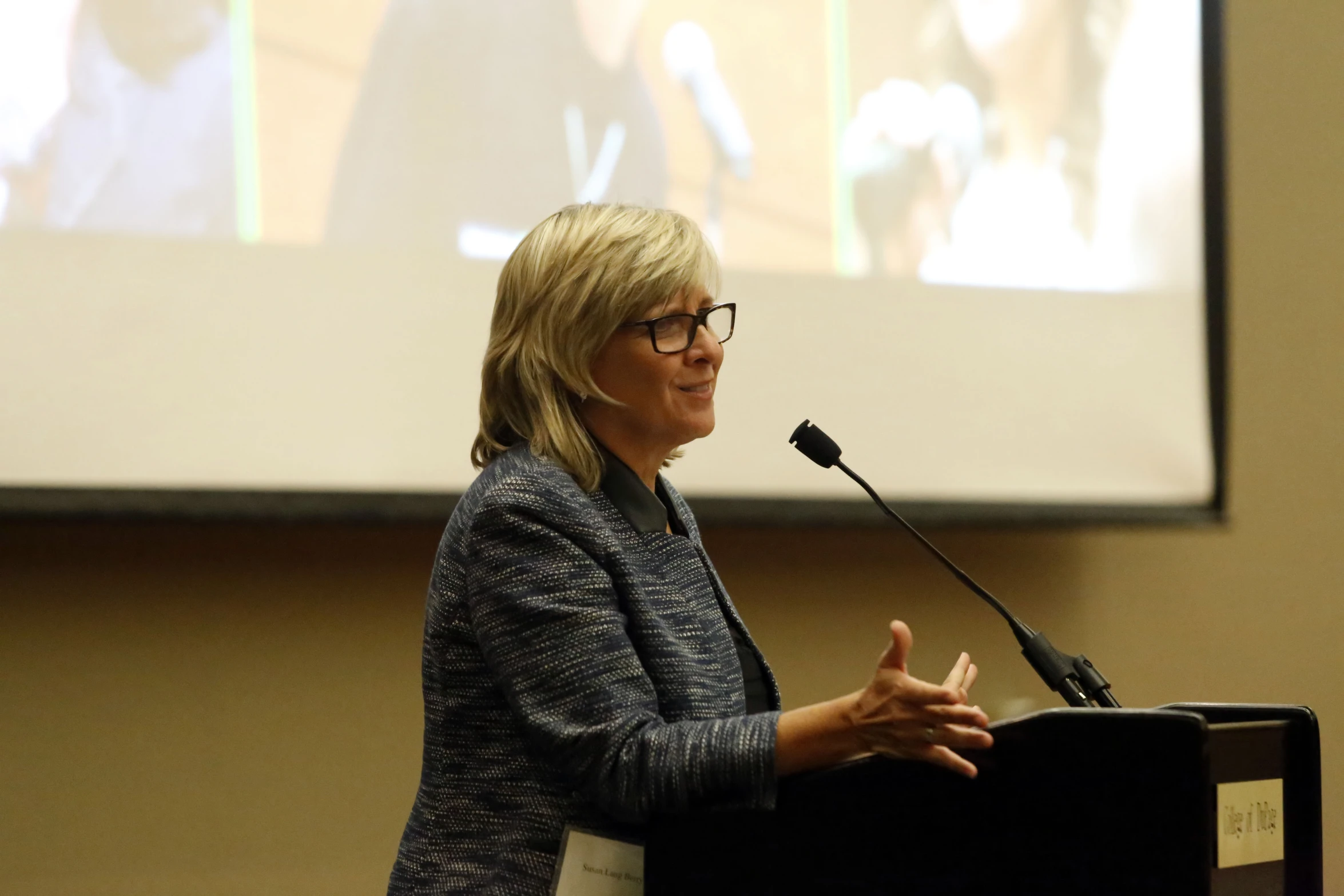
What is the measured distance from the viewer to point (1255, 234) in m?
2.88

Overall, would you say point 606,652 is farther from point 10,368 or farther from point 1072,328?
point 1072,328

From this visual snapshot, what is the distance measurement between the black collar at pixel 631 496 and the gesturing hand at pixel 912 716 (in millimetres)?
379

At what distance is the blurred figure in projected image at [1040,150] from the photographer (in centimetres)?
256

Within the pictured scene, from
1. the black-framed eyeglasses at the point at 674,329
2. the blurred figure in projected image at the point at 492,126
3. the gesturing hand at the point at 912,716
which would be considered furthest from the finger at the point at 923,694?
the blurred figure in projected image at the point at 492,126

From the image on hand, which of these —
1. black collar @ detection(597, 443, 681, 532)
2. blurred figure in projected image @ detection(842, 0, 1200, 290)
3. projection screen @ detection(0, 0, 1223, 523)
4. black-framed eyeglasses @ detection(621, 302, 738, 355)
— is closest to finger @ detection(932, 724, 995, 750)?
black collar @ detection(597, 443, 681, 532)

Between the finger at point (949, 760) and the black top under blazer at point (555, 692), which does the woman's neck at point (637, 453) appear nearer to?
the black top under blazer at point (555, 692)

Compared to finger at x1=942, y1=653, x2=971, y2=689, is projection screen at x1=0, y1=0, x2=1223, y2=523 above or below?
above

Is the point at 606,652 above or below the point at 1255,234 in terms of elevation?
below

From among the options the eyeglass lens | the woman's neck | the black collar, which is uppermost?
the eyeglass lens

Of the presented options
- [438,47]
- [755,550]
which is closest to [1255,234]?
[755,550]

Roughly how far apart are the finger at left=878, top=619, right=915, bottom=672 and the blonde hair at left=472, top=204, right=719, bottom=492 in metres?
0.43

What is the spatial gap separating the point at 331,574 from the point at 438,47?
931mm

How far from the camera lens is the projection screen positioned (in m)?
2.00

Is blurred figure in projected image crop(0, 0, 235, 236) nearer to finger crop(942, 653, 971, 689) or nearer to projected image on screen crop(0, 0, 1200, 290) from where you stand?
projected image on screen crop(0, 0, 1200, 290)
